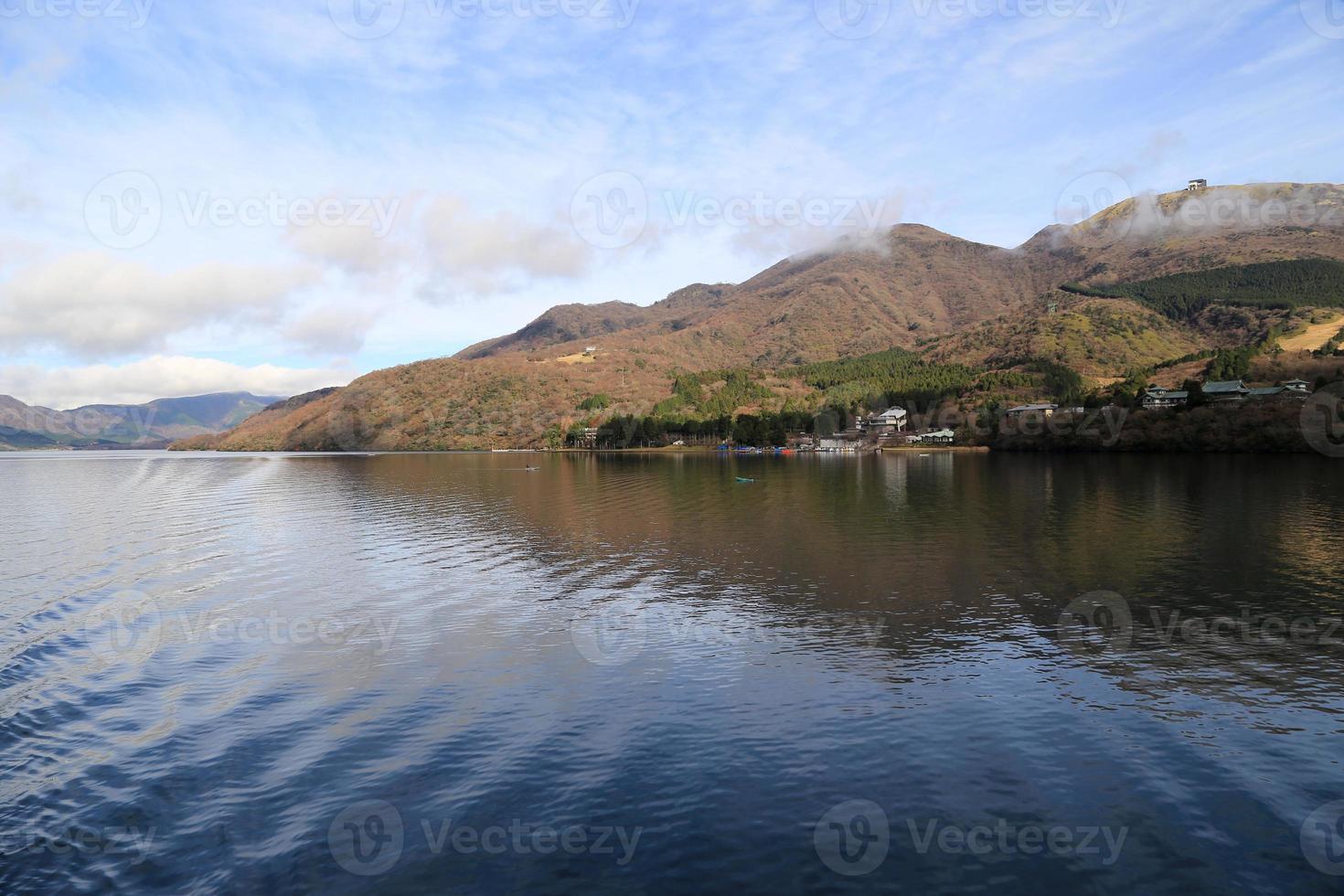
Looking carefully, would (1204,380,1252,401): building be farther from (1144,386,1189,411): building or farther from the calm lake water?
the calm lake water

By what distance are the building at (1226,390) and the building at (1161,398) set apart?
6234mm

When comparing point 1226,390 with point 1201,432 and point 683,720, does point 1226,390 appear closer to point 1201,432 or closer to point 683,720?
point 1201,432

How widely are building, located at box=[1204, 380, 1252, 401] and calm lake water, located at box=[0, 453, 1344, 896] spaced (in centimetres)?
15538

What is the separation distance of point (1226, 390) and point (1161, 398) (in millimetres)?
16555

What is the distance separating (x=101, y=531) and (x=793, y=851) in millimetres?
74187

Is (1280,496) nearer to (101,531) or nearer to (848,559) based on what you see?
(848,559)

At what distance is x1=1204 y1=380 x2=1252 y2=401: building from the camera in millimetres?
171975

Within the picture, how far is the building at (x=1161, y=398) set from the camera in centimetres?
18673

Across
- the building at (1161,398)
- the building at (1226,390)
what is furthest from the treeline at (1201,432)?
the building at (1161,398)

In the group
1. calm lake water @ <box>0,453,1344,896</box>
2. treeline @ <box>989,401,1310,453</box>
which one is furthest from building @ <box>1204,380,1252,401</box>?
calm lake water @ <box>0,453,1344,896</box>

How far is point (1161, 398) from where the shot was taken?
19200cm

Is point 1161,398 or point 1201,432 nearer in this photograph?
point 1201,432

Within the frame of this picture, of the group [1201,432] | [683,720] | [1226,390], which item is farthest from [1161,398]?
[683,720]

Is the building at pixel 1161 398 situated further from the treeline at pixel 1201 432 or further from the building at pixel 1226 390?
the treeline at pixel 1201 432
